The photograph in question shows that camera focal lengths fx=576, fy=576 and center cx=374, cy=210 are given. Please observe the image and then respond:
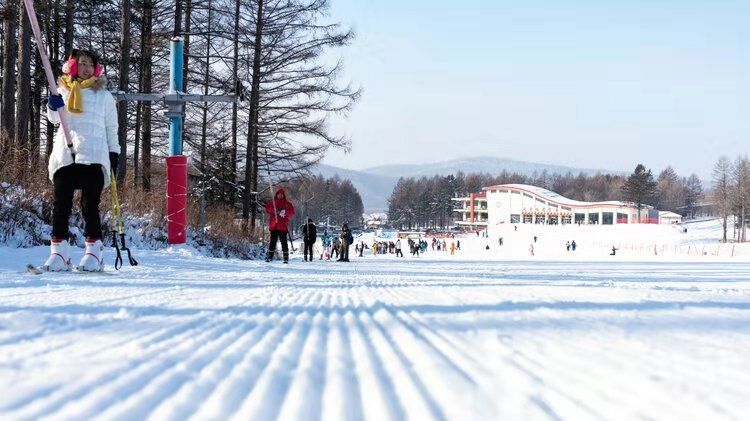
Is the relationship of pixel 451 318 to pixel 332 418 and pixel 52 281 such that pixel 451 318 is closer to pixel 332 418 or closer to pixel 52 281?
pixel 332 418

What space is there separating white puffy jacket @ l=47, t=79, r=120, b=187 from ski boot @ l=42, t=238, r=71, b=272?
655 millimetres

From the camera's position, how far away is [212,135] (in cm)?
2341

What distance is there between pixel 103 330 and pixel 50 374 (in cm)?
76

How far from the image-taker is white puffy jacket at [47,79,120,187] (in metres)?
5.18

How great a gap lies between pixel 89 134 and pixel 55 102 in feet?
1.31

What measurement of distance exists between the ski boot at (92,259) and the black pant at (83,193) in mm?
65

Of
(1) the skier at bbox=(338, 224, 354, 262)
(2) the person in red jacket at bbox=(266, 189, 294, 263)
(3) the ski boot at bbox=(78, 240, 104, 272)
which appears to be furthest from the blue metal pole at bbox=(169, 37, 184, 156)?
(1) the skier at bbox=(338, 224, 354, 262)

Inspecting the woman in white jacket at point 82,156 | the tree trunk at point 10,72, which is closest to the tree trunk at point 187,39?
the tree trunk at point 10,72

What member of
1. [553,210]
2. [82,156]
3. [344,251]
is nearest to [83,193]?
[82,156]

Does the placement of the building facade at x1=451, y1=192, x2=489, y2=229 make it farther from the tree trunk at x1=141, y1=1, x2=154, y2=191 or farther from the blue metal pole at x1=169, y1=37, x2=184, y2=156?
the blue metal pole at x1=169, y1=37, x2=184, y2=156

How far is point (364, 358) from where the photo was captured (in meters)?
1.89

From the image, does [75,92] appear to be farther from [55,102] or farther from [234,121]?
[234,121]

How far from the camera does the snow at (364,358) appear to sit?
4.38 ft

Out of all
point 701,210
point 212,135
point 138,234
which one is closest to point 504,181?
point 701,210
